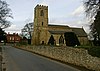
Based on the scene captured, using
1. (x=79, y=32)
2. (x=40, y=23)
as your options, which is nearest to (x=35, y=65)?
(x=40, y=23)

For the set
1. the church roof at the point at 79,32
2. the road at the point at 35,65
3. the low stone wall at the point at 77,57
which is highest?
the church roof at the point at 79,32

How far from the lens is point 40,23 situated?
9188 centimetres

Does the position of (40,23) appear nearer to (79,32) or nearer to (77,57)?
(79,32)

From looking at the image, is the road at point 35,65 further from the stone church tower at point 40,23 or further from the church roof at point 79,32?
the church roof at point 79,32

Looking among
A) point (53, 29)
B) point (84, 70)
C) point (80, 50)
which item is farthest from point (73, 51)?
point (53, 29)

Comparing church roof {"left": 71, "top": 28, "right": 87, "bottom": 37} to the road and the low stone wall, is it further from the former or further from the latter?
the road

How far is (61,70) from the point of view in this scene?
48.3 ft

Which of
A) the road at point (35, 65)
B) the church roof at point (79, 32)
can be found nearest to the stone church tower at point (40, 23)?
the church roof at point (79, 32)

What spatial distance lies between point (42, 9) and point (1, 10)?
4170 centimetres

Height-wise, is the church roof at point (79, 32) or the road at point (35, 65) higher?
the church roof at point (79, 32)

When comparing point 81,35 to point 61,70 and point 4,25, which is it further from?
point 61,70

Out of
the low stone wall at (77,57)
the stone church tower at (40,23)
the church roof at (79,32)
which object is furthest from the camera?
the church roof at (79,32)

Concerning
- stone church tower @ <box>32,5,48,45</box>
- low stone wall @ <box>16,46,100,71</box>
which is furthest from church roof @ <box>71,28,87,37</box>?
low stone wall @ <box>16,46,100,71</box>

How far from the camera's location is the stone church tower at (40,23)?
300ft
